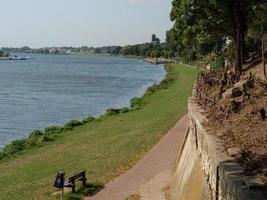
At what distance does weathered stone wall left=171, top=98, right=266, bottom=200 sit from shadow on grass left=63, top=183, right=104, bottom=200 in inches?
119

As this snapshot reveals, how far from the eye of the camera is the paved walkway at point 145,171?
53.5 ft

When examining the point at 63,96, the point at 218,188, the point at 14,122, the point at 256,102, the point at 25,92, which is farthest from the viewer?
the point at 25,92

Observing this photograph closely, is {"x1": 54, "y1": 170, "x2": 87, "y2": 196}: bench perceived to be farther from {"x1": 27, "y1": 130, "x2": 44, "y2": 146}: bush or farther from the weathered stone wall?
{"x1": 27, "y1": 130, "x2": 44, "y2": 146}: bush

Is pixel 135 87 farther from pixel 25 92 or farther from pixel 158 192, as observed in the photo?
pixel 158 192

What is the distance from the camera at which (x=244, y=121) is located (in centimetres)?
1106

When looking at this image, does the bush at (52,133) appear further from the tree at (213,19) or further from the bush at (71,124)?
the tree at (213,19)

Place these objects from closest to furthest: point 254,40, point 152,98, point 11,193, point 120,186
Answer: point 120,186
point 11,193
point 254,40
point 152,98

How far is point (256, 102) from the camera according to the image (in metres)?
12.5

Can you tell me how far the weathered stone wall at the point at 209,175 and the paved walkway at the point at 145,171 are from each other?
2.05m

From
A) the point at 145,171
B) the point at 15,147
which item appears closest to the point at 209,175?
the point at 145,171

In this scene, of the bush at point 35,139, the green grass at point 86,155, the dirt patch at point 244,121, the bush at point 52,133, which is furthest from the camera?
the bush at point 52,133

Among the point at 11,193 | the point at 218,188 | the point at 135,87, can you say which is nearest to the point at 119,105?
the point at 135,87

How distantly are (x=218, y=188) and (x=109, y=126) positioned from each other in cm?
2649

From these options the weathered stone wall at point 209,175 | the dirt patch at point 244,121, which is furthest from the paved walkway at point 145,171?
the dirt patch at point 244,121
